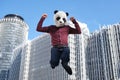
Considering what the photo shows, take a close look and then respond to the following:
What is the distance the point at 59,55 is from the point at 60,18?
1.77m

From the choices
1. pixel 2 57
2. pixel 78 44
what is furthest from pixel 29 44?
pixel 2 57

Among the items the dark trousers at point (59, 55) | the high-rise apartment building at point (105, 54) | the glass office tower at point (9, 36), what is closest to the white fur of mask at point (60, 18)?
the dark trousers at point (59, 55)

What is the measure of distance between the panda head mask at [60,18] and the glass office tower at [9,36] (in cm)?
13881

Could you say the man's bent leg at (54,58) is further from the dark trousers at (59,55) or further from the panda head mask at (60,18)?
the panda head mask at (60,18)

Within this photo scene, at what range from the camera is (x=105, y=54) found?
90.8 meters

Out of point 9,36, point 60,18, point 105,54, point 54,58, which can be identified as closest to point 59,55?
point 54,58

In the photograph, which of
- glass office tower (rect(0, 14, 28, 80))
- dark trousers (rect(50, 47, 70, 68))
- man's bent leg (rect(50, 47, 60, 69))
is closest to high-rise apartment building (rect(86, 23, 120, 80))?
glass office tower (rect(0, 14, 28, 80))

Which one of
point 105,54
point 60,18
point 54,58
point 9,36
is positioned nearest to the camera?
point 54,58

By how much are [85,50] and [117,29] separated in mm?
16031

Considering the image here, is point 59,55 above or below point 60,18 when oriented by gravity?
below

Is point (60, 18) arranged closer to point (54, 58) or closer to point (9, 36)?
point (54, 58)

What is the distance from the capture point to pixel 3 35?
160 metres

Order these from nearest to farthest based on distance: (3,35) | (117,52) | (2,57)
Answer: (117,52) < (2,57) < (3,35)

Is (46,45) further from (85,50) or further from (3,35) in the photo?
(3,35)
